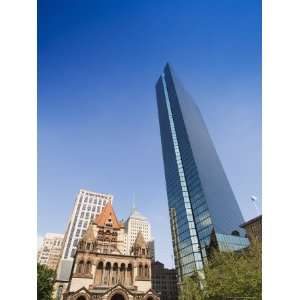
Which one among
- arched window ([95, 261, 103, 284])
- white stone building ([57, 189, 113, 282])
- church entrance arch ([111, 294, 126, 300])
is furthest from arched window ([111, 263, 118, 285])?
white stone building ([57, 189, 113, 282])

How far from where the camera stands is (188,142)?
244 feet

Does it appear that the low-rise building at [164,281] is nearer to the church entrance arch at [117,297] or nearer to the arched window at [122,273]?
the arched window at [122,273]

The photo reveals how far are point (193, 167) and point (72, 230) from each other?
4809 centimetres

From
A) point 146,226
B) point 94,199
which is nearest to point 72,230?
point 94,199

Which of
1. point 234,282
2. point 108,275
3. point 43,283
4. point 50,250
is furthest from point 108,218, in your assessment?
point 50,250

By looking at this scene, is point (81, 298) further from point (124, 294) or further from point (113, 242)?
point (113, 242)

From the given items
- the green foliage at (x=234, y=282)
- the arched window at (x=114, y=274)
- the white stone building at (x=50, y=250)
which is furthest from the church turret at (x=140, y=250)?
the white stone building at (x=50, y=250)

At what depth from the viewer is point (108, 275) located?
3050 centimetres

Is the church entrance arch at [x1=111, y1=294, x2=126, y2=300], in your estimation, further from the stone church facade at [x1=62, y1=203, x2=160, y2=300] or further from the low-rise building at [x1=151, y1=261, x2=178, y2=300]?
the low-rise building at [x1=151, y1=261, x2=178, y2=300]

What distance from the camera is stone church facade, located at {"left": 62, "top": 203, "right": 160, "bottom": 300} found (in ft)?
90.3

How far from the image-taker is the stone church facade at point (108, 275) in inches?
1084

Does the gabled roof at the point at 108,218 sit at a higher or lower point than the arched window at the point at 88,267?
higher

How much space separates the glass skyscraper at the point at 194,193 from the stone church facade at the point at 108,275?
61.8 feet

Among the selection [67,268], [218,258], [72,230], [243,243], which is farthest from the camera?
[72,230]
